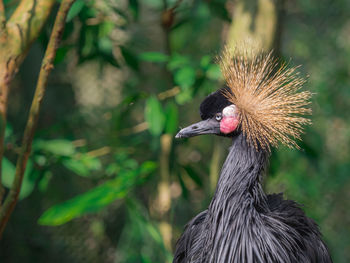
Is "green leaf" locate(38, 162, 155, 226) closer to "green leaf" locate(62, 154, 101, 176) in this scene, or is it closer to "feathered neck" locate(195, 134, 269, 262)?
"green leaf" locate(62, 154, 101, 176)

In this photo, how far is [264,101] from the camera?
6.36 feet

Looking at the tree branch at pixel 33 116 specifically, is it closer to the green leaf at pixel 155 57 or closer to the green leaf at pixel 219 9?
the green leaf at pixel 155 57

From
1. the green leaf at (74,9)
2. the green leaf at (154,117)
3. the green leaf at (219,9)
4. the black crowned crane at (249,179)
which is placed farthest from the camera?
the green leaf at (219,9)

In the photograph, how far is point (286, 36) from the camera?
209 inches

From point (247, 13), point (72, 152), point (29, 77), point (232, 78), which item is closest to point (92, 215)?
point (29, 77)

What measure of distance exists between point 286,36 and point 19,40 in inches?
161

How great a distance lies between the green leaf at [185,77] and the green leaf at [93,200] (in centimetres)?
46

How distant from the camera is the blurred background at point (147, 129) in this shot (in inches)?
97.0

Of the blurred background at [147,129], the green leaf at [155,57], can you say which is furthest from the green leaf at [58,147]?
the green leaf at [155,57]

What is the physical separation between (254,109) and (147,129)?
3.88 feet

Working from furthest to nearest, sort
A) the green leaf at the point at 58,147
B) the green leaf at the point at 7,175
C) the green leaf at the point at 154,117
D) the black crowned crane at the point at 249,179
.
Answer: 1. the green leaf at the point at 58,147
2. the green leaf at the point at 154,117
3. the green leaf at the point at 7,175
4. the black crowned crane at the point at 249,179

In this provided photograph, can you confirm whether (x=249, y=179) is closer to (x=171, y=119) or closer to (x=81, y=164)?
(x=171, y=119)

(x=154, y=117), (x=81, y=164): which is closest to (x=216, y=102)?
(x=154, y=117)

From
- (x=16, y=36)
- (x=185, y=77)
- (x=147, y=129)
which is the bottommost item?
(x=147, y=129)
